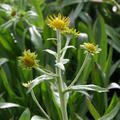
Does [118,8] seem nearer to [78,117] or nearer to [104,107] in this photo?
[104,107]

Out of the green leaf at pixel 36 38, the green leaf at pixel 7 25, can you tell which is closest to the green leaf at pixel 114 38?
the green leaf at pixel 36 38

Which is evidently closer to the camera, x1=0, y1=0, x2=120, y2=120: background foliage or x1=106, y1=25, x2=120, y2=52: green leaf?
x1=0, y1=0, x2=120, y2=120: background foliage

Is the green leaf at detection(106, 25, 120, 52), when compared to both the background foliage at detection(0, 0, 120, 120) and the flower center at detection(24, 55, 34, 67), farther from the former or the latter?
the flower center at detection(24, 55, 34, 67)

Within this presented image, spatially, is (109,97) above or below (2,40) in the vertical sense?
below

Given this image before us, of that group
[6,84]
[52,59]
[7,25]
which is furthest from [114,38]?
[6,84]

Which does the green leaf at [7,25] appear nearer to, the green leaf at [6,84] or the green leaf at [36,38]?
the green leaf at [36,38]

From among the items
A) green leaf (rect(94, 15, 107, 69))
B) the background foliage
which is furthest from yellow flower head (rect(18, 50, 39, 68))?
green leaf (rect(94, 15, 107, 69))

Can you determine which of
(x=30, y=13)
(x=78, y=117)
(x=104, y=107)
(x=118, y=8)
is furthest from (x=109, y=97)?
(x=30, y=13)

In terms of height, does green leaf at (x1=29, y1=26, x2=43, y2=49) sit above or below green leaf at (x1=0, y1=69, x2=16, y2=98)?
above
